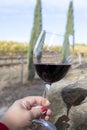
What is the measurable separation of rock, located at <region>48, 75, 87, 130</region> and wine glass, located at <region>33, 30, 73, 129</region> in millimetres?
671

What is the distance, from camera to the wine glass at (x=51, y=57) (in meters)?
2.09

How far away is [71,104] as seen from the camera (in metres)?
2.80

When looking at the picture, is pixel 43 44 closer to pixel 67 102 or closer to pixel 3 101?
pixel 67 102

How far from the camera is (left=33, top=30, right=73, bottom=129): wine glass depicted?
6.86 feet

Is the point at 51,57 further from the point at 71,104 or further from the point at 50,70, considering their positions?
the point at 71,104

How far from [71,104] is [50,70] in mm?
759

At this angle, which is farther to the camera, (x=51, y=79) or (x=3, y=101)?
(x=3, y=101)

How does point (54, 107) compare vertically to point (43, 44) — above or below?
below

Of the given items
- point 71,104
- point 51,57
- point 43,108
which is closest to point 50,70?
point 51,57

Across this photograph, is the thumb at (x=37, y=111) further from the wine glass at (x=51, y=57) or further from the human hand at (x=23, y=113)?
the wine glass at (x=51, y=57)

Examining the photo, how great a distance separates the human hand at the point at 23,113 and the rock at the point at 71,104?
832 millimetres

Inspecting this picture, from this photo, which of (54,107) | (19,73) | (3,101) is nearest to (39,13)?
(19,73)

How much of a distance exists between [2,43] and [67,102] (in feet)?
130

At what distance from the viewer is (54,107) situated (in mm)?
2916
